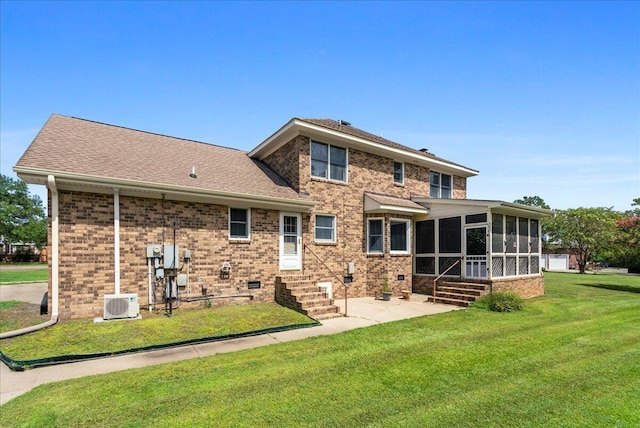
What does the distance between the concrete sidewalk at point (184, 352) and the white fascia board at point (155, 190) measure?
13.3ft

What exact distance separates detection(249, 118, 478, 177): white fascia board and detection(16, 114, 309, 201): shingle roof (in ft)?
3.15

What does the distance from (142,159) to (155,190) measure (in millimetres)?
2273

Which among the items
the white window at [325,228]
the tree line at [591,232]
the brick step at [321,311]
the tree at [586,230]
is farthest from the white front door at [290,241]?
the tree at [586,230]

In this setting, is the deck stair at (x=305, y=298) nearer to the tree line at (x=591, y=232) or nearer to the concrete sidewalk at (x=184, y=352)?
the concrete sidewalk at (x=184, y=352)

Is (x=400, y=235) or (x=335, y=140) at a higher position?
(x=335, y=140)

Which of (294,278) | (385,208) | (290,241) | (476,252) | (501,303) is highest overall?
(385,208)

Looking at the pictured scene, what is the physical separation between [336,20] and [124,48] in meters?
6.58

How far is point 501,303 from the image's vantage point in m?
10.1

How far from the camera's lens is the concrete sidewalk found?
497 cm

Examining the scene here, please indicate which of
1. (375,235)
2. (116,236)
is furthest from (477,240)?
(116,236)

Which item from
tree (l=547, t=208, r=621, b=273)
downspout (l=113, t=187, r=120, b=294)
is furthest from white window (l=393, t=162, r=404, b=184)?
tree (l=547, t=208, r=621, b=273)

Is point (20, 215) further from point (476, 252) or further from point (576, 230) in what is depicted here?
point (576, 230)

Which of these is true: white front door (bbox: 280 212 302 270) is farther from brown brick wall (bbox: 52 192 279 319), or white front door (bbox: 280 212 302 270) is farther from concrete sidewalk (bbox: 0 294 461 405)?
concrete sidewalk (bbox: 0 294 461 405)

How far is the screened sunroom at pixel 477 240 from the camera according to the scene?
12086 millimetres
